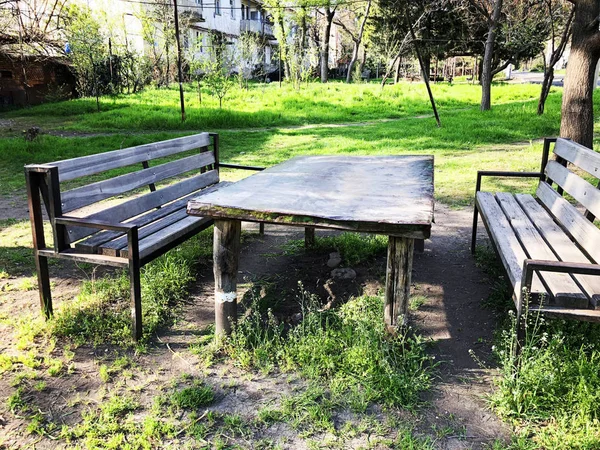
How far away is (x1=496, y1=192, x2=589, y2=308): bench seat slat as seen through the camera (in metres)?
2.50

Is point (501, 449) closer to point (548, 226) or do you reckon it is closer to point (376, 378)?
point (376, 378)

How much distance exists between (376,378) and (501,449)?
0.67 metres

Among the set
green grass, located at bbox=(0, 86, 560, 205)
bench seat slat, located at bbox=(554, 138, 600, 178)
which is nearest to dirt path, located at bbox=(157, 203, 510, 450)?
bench seat slat, located at bbox=(554, 138, 600, 178)

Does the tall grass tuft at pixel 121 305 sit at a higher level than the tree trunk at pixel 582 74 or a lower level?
lower

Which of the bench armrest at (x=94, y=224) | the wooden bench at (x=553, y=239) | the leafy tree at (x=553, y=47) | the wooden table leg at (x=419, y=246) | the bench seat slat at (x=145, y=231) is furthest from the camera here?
the leafy tree at (x=553, y=47)

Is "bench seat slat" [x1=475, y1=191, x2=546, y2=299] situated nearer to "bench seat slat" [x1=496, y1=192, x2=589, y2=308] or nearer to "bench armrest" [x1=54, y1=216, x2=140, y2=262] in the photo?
"bench seat slat" [x1=496, y1=192, x2=589, y2=308]

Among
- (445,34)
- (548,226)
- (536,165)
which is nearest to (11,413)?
(548,226)

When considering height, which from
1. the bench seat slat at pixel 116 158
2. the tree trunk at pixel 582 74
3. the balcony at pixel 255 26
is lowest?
the bench seat slat at pixel 116 158

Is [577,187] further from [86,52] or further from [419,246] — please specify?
[86,52]

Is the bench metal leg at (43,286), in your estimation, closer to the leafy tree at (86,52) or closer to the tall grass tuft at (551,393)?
the tall grass tuft at (551,393)

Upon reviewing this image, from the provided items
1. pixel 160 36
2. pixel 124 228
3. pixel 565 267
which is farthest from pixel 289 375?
pixel 160 36

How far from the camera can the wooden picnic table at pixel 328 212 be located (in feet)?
8.77

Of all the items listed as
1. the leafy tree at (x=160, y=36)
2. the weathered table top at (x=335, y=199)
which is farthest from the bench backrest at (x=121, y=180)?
the leafy tree at (x=160, y=36)

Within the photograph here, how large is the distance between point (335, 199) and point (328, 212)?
350 millimetres
